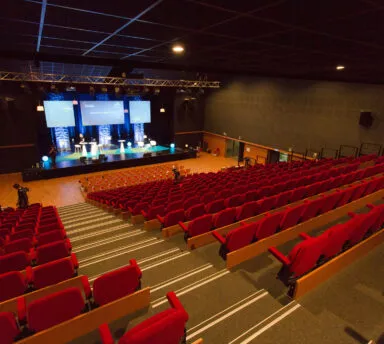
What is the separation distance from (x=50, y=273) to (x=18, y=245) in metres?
1.64

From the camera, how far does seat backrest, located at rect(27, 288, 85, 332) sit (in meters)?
2.29

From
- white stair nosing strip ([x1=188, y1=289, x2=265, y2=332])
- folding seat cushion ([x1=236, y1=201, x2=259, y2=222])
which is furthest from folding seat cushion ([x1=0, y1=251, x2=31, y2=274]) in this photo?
folding seat cushion ([x1=236, y1=201, x2=259, y2=222])

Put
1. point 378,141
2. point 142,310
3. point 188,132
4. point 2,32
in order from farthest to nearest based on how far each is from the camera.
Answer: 1. point 188,132
2. point 378,141
3. point 2,32
4. point 142,310

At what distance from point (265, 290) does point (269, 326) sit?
559 millimetres

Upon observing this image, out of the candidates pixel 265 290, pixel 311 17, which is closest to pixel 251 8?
pixel 311 17

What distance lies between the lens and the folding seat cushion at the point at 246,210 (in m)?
4.85

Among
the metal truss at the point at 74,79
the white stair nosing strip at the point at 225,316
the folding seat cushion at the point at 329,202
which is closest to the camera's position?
the white stair nosing strip at the point at 225,316

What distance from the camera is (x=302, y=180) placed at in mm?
7215

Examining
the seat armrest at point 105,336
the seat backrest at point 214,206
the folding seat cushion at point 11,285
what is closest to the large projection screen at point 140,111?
the seat backrest at point 214,206

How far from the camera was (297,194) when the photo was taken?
5.88m

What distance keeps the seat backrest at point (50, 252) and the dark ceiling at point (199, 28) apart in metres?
3.15

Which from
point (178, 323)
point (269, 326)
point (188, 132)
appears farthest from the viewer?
point (188, 132)

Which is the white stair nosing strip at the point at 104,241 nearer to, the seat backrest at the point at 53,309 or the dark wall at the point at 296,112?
the seat backrest at the point at 53,309

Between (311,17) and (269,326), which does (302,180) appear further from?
(269,326)
